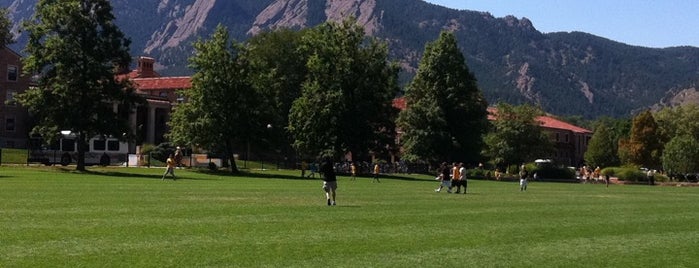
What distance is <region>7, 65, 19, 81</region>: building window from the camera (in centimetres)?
9262

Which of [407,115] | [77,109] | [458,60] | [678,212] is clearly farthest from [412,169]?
[678,212]

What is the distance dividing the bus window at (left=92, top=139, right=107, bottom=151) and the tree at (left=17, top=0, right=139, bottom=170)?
64.8 feet

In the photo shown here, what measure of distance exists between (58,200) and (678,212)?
70.2 feet

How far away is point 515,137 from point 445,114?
26.2 metres

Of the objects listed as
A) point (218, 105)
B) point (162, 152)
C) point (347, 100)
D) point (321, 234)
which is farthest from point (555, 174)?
point (321, 234)

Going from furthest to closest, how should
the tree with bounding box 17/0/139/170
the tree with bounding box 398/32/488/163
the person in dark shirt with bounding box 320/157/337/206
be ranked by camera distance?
1. the tree with bounding box 398/32/488/163
2. the tree with bounding box 17/0/139/170
3. the person in dark shirt with bounding box 320/157/337/206

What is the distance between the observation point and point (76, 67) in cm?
5838

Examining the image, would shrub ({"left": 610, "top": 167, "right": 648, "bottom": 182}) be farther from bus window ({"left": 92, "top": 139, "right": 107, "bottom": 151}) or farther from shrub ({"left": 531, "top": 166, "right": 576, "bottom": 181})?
bus window ({"left": 92, "top": 139, "right": 107, "bottom": 151})

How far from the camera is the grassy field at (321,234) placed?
14.3 m

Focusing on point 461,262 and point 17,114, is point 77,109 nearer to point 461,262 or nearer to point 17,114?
point 17,114

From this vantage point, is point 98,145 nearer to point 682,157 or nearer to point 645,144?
point 682,157

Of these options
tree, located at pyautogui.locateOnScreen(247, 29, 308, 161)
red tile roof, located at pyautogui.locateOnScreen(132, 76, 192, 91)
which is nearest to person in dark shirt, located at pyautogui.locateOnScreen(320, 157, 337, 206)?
tree, located at pyautogui.locateOnScreen(247, 29, 308, 161)

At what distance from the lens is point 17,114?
94750 millimetres

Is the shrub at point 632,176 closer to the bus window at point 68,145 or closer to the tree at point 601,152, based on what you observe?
the tree at point 601,152
